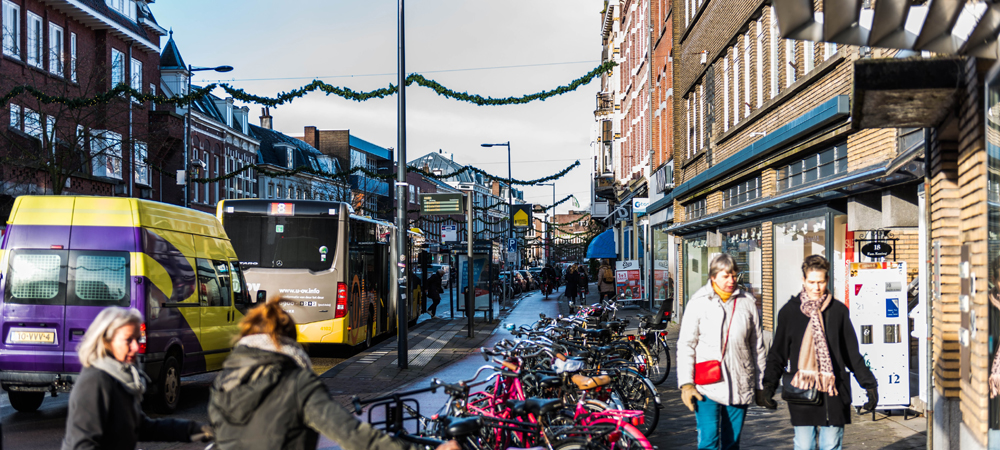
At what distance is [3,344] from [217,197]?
49.4 metres

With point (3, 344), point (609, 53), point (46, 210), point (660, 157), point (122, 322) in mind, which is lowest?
point (3, 344)

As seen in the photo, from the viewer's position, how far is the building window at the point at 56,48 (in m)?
33.3

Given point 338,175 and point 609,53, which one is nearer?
point 338,175

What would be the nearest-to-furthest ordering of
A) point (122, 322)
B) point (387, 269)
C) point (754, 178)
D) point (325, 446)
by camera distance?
point (122, 322) < point (325, 446) < point (754, 178) < point (387, 269)

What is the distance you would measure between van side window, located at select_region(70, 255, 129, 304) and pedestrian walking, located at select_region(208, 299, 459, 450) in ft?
21.7

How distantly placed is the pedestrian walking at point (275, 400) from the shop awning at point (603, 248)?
32526 millimetres

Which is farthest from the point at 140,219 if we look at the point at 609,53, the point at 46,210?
the point at 609,53

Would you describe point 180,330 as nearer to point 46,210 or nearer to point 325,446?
point 46,210

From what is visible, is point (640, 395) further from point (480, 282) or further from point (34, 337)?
point (480, 282)

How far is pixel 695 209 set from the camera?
2534cm

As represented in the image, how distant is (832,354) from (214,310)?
317 inches

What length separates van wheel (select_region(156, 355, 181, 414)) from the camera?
9.94m

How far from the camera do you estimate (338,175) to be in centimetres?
3344

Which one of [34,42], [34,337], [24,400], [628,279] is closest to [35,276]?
[34,337]
